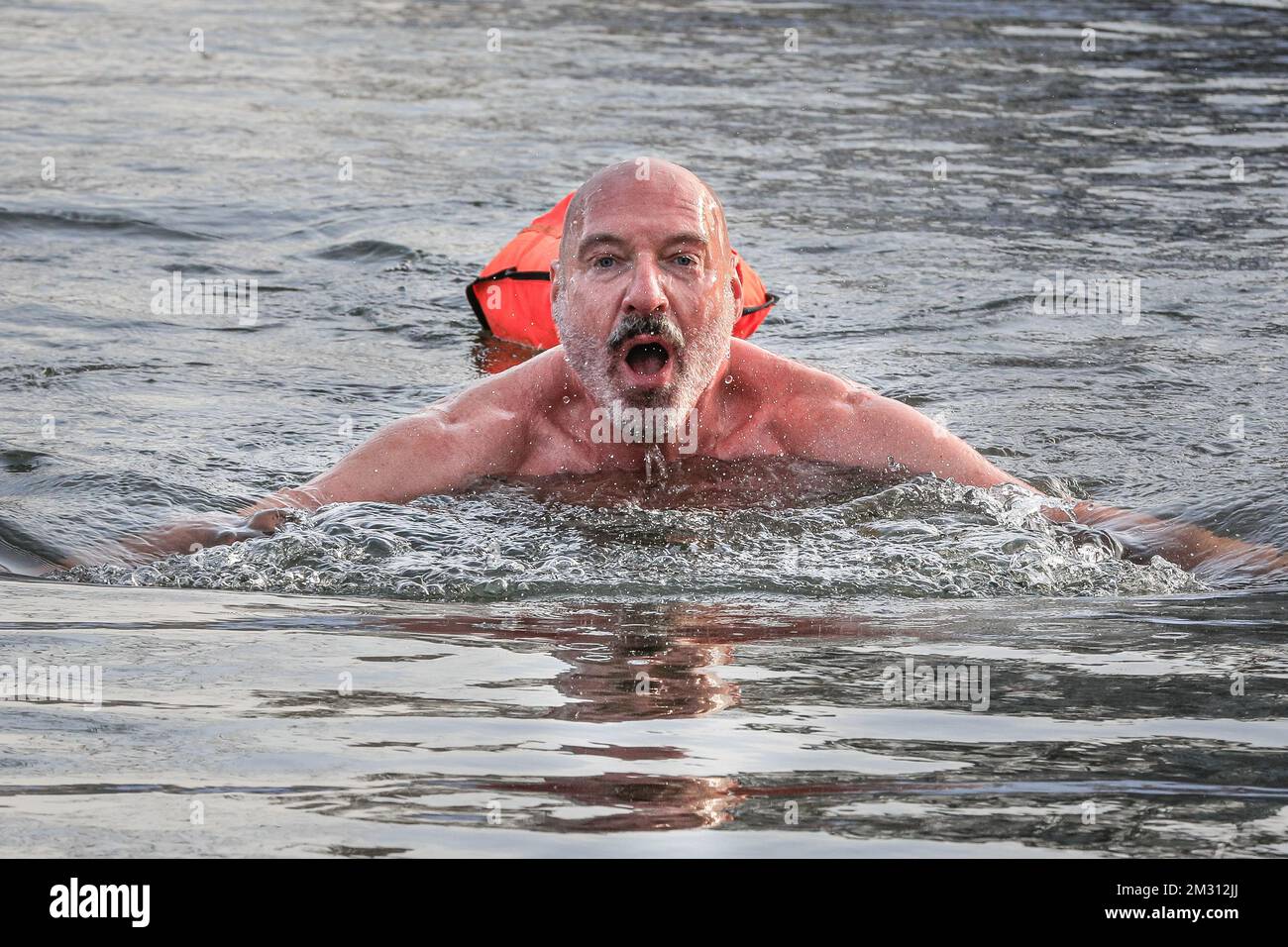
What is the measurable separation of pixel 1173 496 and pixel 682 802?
3.53 meters

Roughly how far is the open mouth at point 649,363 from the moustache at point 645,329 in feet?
0.15

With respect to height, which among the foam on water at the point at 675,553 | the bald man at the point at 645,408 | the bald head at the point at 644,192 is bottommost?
the foam on water at the point at 675,553

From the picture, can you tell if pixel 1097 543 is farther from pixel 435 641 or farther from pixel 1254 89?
pixel 1254 89

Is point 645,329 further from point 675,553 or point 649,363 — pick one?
point 675,553

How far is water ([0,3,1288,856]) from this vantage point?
299 centimetres

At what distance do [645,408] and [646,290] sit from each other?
0.37m

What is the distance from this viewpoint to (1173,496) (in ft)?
19.6

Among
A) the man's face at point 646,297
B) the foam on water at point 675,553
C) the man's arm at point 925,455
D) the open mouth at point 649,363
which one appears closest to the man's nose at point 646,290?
the man's face at point 646,297

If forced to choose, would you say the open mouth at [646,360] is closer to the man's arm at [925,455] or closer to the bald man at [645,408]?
the bald man at [645,408]

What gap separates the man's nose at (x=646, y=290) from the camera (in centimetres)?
501

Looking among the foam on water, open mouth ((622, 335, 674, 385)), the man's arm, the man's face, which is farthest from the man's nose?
the man's arm

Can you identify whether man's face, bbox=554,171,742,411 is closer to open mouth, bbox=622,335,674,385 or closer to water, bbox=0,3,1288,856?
open mouth, bbox=622,335,674,385

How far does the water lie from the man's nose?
620mm

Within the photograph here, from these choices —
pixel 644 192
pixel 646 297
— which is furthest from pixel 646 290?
pixel 644 192
